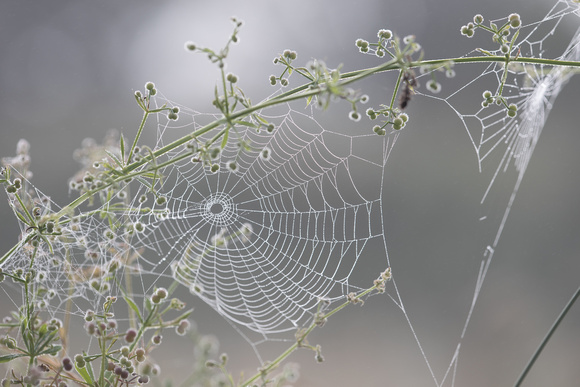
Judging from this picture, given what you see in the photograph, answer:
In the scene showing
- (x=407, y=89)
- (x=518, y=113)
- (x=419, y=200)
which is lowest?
(x=407, y=89)

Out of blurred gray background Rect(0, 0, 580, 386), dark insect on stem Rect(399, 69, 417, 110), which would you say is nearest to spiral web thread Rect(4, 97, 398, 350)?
blurred gray background Rect(0, 0, 580, 386)

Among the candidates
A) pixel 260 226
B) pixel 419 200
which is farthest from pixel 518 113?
pixel 419 200

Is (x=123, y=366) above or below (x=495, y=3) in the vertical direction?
below

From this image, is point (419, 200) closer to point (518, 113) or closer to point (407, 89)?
point (518, 113)

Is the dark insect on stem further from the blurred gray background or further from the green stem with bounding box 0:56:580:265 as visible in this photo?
the blurred gray background

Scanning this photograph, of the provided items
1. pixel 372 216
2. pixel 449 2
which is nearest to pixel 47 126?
pixel 372 216

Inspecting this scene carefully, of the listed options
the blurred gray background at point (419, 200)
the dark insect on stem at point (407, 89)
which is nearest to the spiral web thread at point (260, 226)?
the blurred gray background at point (419, 200)

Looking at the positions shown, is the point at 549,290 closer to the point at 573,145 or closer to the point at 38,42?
the point at 573,145

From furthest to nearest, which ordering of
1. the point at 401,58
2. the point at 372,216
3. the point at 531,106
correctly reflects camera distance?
the point at 372,216 < the point at 531,106 < the point at 401,58
